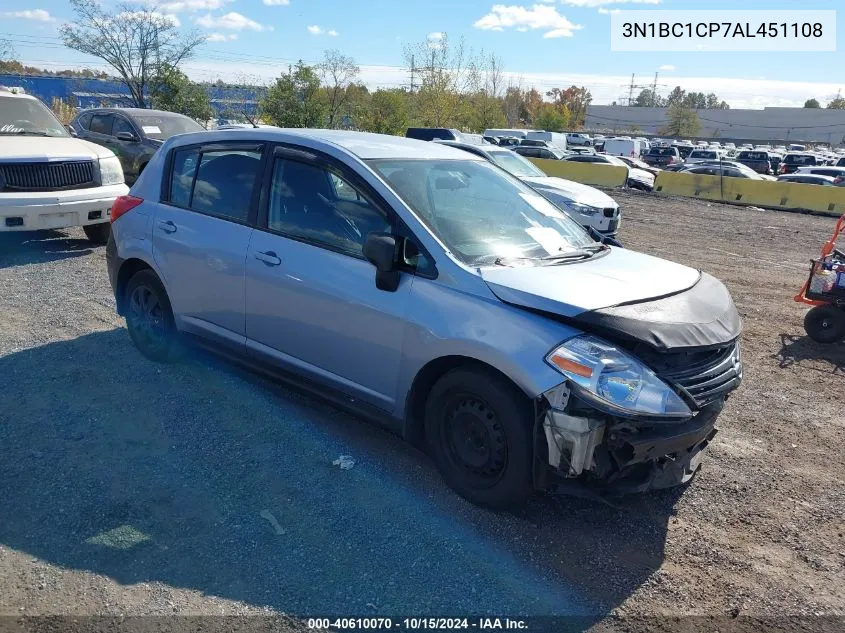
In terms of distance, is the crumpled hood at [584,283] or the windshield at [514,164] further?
the windshield at [514,164]

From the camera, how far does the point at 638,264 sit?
13.0 ft

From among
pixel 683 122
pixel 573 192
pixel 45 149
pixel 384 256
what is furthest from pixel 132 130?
pixel 683 122

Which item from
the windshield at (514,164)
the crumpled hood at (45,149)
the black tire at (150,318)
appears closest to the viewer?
the black tire at (150,318)

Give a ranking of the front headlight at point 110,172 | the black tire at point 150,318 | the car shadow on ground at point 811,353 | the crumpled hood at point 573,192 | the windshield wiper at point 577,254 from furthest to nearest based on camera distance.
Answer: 1. the crumpled hood at point 573,192
2. the front headlight at point 110,172
3. the car shadow on ground at point 811,353
4. the black tire at point 150,318
5. the windshield wiper at point 577,254

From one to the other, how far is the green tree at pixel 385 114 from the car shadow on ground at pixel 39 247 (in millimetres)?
24892

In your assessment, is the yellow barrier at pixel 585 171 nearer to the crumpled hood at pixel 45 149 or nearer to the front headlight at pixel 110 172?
the front headlight at pixel 110 172

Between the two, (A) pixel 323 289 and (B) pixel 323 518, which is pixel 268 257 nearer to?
(A) pixel 323 289

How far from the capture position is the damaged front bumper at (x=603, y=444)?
299 centimetres

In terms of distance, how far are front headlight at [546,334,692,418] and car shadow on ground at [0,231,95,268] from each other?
296 inches

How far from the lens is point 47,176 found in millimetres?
8023

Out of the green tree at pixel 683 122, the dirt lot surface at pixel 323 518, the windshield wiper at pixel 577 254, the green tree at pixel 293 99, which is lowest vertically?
the dirt lot surface at pixel 323 518

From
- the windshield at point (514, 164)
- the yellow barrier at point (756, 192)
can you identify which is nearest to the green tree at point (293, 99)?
the yellow barrier at point (756, 192)

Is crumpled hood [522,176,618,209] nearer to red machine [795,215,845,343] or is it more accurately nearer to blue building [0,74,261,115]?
red machine [795,215,845,343]

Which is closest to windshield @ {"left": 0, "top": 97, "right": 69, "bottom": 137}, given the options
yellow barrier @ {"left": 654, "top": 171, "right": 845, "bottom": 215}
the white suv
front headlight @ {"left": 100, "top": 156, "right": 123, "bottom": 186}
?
the white suv
